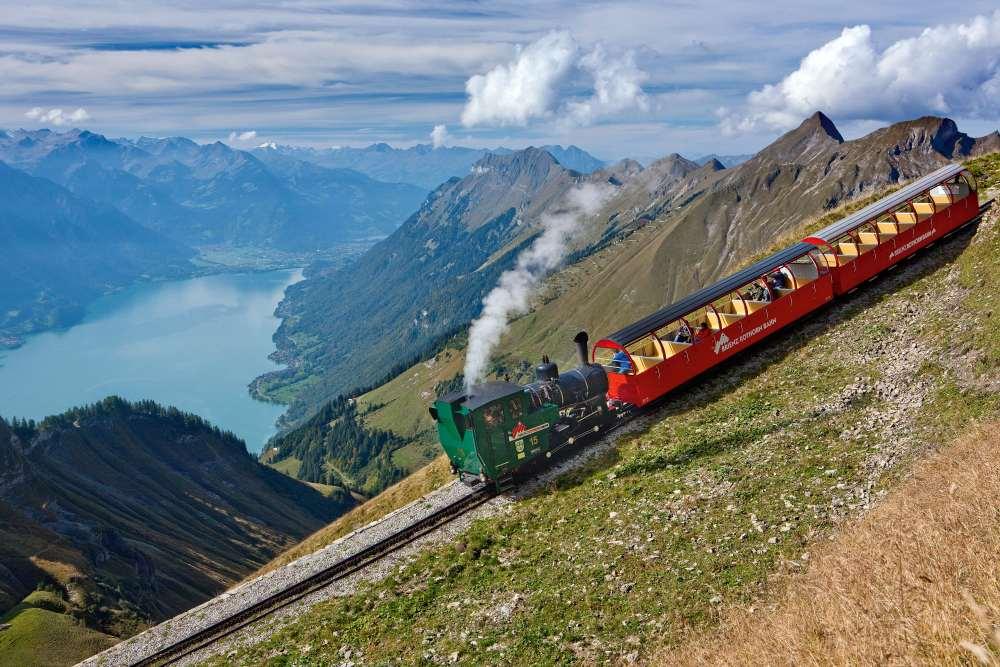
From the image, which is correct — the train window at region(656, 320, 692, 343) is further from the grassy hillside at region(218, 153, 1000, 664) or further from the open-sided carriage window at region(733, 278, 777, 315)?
the open-sided carriage window at region(733, 278, 777, 315)

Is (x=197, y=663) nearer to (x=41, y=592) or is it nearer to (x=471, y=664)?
(x=471, y=664)

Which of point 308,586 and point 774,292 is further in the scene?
point 774,292

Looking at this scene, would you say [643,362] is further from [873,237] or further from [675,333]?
[873,237]

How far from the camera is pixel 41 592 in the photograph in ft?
210

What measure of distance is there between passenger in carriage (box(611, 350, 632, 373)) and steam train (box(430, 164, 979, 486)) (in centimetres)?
7

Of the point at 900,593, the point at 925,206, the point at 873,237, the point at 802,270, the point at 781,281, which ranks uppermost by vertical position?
the point at 925,206

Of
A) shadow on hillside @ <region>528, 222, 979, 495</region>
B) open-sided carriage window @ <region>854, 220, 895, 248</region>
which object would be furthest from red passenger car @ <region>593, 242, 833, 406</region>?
open-sided carriage window @ <region>854, 220, 895, 248</region>

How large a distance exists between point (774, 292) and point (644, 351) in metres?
7.92

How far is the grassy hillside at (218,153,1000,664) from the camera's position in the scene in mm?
16375

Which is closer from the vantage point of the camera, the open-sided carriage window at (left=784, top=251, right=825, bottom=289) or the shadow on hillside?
the shadow on hillside

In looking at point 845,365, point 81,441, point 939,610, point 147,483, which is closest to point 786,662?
point 939,610

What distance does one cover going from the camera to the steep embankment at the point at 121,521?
73.8 meters

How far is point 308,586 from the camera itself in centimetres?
2450

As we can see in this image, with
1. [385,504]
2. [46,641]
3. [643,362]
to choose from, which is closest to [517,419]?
[643,362]
